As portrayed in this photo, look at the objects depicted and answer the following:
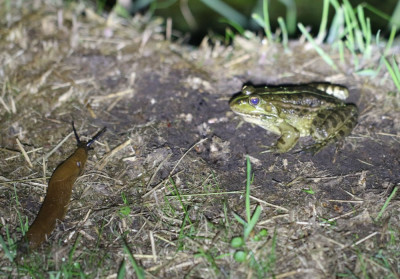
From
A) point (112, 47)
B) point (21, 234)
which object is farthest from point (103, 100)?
point (21, 234)

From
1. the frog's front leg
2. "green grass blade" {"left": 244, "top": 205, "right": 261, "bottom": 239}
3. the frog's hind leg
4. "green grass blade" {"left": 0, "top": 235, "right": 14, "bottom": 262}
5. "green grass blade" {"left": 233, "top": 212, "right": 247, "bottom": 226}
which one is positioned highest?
the frog's hind leg

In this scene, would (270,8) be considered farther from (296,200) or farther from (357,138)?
(296,200)

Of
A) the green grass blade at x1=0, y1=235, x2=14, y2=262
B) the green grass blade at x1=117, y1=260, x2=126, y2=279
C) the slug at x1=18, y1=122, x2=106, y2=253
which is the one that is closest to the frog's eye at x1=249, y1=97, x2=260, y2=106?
the slug at x1=18, y1=122, x2=106, y2=253

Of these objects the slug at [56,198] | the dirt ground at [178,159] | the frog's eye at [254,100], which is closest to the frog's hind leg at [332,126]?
the dirt ground at [178,159]

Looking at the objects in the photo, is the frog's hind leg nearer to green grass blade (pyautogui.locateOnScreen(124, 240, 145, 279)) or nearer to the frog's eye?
the frog's eye

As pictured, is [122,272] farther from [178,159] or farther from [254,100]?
[254,100]

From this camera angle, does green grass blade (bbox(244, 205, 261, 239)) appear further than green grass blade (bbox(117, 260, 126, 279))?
Yes

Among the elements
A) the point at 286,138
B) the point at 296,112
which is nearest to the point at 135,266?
the point at 286,138
